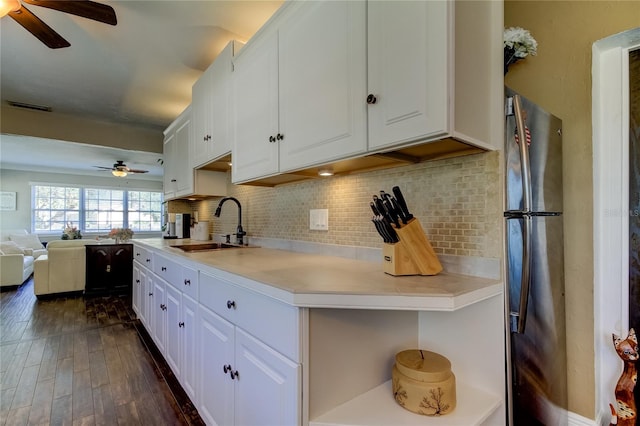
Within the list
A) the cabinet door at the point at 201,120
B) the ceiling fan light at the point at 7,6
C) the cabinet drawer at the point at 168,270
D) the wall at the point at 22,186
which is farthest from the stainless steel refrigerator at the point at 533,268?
the wall at the point at 22,186

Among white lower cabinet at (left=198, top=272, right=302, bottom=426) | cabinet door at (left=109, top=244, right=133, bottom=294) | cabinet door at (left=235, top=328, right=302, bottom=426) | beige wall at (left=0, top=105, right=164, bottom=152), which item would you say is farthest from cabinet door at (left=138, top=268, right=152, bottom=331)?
beige wall at (left=0, top=105, right=164, bottom=152)

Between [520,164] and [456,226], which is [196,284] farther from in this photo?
[520,164]

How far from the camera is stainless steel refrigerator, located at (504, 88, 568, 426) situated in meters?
1.08

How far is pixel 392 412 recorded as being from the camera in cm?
97

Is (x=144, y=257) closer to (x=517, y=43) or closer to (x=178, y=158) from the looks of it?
(x=178, y=158)

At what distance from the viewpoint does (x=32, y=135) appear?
3.59 meters

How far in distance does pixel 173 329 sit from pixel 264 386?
1.17 m

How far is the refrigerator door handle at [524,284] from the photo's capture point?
107 centimetres

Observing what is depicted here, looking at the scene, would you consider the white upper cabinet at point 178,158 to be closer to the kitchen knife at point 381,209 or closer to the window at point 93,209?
the kitchen knife at point 381,209

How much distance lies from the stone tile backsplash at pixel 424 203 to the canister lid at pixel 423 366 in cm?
39

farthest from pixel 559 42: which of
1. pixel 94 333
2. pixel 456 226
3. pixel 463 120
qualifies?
pixel 94 333

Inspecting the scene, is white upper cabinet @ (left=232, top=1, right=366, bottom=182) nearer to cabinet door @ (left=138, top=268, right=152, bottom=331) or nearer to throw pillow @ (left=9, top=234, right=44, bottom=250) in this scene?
cabinet door @ (left=138, top=268, right=152, bottom=331)

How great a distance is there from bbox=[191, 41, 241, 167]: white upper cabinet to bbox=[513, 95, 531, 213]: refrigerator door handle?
1605 millimetres

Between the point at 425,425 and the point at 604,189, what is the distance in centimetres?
116
